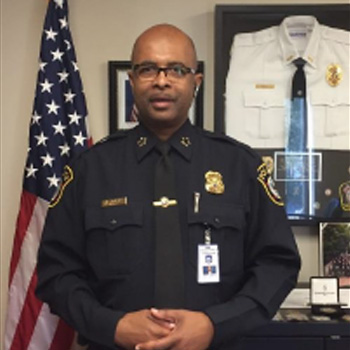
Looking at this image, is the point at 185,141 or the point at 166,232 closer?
the point at 166,232

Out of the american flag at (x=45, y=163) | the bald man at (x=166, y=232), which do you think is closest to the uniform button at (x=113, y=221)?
the bald man at (x=166, y=232)

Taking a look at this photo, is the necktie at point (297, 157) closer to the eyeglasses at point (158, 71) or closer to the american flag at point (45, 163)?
the american flag at point (45, 163)

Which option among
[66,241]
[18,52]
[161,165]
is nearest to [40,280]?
[66,241]

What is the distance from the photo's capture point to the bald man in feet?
4.20

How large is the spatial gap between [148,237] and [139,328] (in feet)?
0.73

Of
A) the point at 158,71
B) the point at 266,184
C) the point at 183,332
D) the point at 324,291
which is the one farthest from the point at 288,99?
the point at 183,332

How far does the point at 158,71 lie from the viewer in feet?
4.39

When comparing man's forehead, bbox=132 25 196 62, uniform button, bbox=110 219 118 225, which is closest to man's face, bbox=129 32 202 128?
man's forehead, bbox=132 25 196 62

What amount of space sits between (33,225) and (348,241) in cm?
131

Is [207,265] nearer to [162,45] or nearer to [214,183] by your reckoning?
[214,183]

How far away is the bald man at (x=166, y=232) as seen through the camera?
128cm

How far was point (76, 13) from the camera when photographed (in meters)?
2.34

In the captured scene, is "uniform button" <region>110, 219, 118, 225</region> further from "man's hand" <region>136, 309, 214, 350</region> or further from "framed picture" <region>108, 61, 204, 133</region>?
"framed picture" <region>108, 61, 204, 133</region>

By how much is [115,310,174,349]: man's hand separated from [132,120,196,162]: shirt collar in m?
0.41
